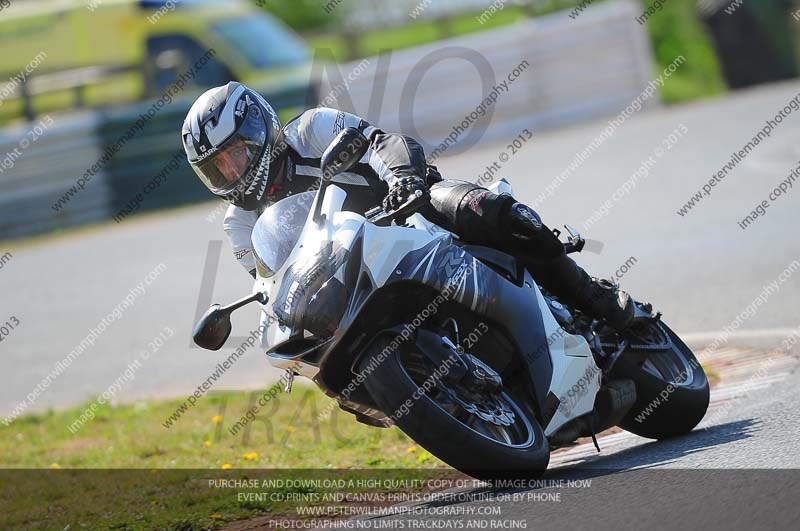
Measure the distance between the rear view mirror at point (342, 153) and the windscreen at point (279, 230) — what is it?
0.31 metres

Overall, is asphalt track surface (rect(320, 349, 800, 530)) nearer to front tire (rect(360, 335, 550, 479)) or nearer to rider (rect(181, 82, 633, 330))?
front tire (rect(360, 335, 550, 479))

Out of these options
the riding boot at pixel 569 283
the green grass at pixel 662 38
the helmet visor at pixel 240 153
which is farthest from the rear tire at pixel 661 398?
the green grass at pixel 662 38

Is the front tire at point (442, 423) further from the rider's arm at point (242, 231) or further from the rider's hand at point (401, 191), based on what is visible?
the rider's arm at point (242, 231)

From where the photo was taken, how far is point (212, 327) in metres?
5.31

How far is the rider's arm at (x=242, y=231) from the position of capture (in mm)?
6141

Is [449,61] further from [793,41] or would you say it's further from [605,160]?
[793,41]

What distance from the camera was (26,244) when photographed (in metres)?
18.9

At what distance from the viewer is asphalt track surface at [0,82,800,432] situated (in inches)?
400

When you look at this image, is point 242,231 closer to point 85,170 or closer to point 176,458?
point 176,458

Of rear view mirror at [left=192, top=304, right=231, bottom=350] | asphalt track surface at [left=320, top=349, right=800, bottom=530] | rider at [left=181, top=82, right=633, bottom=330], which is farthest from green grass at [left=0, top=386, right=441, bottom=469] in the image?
rear view mirror at [left=192, top=304, right=231, bottom=350]

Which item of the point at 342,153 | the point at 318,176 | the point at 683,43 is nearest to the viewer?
the point at 342,153

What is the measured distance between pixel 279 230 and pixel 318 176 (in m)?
0.67

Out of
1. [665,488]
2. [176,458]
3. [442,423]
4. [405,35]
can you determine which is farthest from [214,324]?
[405,35]

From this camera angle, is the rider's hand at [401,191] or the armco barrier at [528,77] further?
the armco barrier at [528,77]
